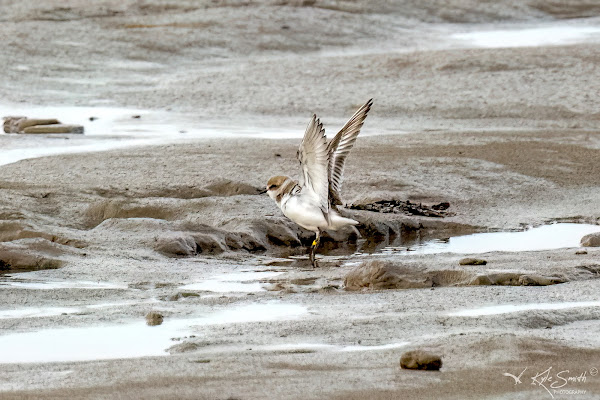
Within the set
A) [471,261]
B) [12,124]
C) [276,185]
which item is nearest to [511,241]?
[471,261]

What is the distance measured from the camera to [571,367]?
4.38 m

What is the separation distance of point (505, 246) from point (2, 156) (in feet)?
15.9

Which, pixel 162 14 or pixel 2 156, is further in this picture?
pixel 162 14

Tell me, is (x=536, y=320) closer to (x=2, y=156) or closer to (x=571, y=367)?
(x=571, y=367)

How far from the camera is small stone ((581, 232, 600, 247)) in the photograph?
7383mm

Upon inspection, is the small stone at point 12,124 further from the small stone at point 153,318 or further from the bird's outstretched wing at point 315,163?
the small stone at point 153,318

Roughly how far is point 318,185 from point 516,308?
7.45 ft

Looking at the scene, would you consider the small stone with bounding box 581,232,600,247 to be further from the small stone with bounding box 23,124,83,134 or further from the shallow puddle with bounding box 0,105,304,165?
the small stone with bounding box 23,124,83,134

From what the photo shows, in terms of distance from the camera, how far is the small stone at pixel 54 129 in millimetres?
11133

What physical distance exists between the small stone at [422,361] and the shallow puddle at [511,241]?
323cm

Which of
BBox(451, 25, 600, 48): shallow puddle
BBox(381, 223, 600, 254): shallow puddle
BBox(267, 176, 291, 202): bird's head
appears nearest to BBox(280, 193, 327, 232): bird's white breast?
BBox(267, 176, 291, 202): bird's head

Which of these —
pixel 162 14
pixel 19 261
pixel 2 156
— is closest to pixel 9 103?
pixel 2 156

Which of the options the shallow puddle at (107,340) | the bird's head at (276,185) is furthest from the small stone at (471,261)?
the bird's head at (276,185)

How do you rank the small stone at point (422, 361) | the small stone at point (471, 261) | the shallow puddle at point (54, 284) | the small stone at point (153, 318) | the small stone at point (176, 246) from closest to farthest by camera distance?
the small stone at point (422, 361)
the small stone at point (153, 318)
the shallow puddle at point (54, 284)
the small stone at point (471, 261)
the small stone at point (176, 246)
